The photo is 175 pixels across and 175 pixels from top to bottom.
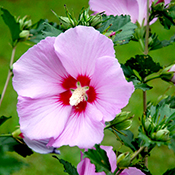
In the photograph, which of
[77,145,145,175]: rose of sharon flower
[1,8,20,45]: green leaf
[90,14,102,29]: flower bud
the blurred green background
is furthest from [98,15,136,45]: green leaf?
the blurred green background

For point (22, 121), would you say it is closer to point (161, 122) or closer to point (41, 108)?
point (41, 108)

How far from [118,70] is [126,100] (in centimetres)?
6

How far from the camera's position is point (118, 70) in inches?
23.9

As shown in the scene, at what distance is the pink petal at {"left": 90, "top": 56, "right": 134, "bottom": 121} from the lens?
61 cm

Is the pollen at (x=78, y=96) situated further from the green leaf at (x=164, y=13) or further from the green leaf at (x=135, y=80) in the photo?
the green leaf at (x=164, y=13)

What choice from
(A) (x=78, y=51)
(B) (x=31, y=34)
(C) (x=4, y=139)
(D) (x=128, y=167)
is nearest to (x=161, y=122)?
(D) (x=128, y=167)

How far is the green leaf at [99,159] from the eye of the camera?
2.07ft

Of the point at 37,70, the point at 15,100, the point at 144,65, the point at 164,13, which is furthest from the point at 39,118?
the point at 15,100

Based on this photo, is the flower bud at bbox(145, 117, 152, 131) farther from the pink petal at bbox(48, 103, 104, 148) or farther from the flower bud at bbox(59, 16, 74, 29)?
the flower bud at bbox(59, 16, 74, 29)

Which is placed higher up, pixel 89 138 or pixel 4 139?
pixel 89 138

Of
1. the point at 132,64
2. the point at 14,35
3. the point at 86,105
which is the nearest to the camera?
the point at 86,105

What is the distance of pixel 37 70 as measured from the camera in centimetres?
69

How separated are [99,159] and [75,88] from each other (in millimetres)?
214

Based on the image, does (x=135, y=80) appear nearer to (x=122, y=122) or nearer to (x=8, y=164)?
(x=122, y=122)
